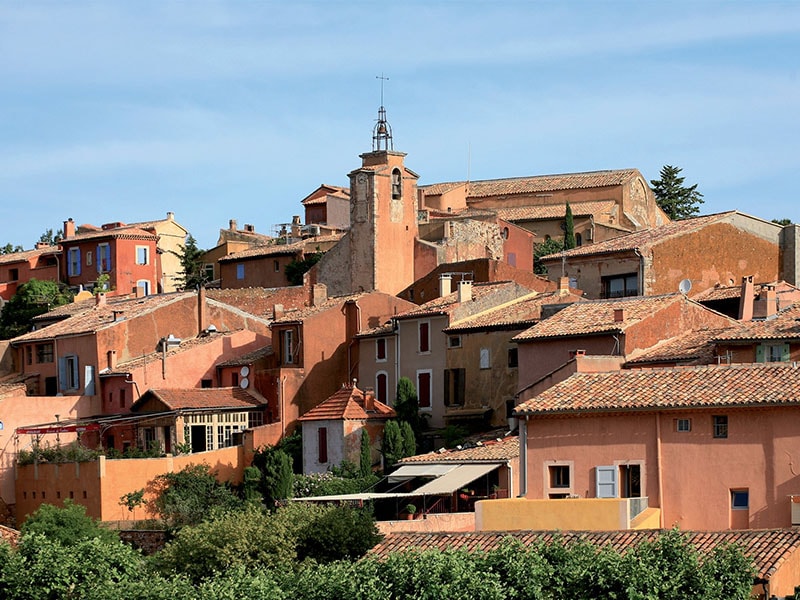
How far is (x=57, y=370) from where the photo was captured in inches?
2756

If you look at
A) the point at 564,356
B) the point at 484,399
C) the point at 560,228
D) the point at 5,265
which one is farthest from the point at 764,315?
the point at 5,265

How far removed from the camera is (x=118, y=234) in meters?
84.4

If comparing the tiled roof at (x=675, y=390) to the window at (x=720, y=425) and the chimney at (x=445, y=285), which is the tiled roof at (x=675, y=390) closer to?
the window at (x=720, y=425)

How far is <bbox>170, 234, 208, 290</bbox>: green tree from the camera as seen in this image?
3418 inches

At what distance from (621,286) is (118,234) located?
31.2 metres

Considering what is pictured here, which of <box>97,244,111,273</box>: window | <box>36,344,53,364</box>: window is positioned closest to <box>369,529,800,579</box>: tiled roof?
<box>36,344,53,364</box>: window

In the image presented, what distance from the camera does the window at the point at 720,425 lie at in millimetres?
40031

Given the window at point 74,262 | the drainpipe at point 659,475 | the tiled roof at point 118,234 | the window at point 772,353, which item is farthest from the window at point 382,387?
the window at point 74,262

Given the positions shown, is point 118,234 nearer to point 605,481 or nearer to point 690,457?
point 605,481

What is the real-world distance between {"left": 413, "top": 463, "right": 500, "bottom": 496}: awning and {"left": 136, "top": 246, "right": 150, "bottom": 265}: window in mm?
39648

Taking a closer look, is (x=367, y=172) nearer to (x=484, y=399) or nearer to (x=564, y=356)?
(x=484, y=399)

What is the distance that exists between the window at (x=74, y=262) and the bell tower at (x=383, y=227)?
1722 cm

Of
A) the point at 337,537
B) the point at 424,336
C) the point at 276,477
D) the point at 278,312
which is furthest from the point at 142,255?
the point at 337,537

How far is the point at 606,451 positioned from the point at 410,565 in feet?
27.1
